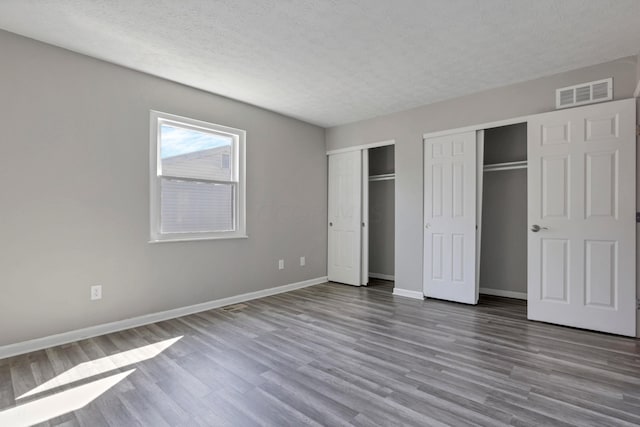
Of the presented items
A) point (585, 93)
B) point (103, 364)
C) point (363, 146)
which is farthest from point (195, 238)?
point (585, 93)

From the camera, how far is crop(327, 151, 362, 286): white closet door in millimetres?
5074

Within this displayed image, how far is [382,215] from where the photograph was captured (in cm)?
577

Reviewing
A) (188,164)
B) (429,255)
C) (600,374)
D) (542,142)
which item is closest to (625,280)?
(600,374)

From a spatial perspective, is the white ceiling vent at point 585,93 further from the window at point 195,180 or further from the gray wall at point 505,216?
the window at point 195,180

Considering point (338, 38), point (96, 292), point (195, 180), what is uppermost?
point (338, 38)

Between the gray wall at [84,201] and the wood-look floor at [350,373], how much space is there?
35 cm

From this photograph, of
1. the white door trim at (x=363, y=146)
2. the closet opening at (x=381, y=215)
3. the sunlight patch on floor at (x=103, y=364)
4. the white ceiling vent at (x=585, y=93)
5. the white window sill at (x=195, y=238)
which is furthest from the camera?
the closet opening at (x=381, y=215)

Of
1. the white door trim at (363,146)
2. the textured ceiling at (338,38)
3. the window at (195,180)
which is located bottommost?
the window at (195,180)

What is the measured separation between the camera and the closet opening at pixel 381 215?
5609mm

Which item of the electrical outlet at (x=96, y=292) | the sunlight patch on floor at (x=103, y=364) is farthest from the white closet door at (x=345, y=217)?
the electrical outlet at (x=96, y=292)

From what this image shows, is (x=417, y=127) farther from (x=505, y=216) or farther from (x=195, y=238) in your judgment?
(x=195, y=238)

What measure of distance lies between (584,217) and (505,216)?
1.33m

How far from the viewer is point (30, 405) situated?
1.89 meters

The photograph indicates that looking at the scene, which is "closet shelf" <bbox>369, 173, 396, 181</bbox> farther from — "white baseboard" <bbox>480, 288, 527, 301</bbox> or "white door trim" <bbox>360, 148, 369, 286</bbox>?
"white baseboard" <bbox>480, 288, 527, 301</bbox>
